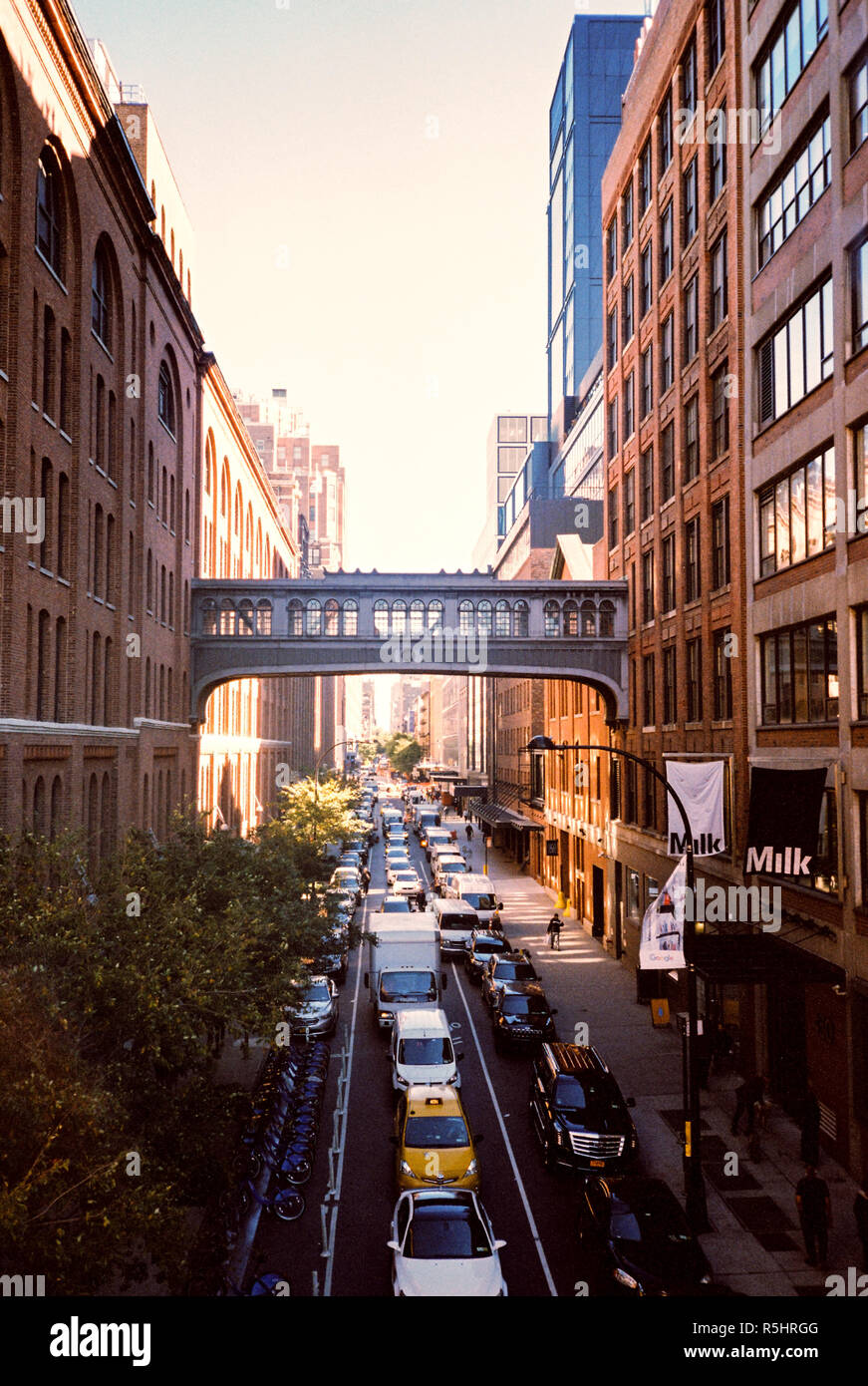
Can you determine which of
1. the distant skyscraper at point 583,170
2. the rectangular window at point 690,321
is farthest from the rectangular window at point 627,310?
the distant skyscraper at point 583,170

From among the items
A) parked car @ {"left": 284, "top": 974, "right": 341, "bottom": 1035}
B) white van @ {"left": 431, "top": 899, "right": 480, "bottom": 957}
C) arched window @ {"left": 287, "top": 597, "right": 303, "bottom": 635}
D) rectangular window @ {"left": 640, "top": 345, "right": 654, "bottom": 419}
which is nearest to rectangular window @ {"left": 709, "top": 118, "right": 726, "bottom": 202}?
rectangular window @ {"left": 640, "top": 345, "right": 654, "bottom": 419}

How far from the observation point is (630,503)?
3947 centimetres

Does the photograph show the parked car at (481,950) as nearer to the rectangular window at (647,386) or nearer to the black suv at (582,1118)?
the black suv at (582,1118)

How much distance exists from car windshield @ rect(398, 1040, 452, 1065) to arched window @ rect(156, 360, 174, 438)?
25.3 m

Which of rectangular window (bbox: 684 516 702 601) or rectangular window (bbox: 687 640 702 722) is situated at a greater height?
rectangular window (bbox: 684 516 702 601)

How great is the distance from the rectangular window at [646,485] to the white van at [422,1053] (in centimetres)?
2067

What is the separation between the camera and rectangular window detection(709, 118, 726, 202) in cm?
2722

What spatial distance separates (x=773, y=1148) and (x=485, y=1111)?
602 cm

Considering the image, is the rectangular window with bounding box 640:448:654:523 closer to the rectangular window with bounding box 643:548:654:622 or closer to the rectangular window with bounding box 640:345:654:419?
the rectangular window with bounding box 643:548:654:622

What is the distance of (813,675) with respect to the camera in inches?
841

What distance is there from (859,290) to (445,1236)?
17718 mm

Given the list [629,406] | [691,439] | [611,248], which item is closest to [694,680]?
[691,439]

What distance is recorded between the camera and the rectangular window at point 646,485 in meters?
36.2

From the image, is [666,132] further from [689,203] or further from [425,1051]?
[425,1051]
